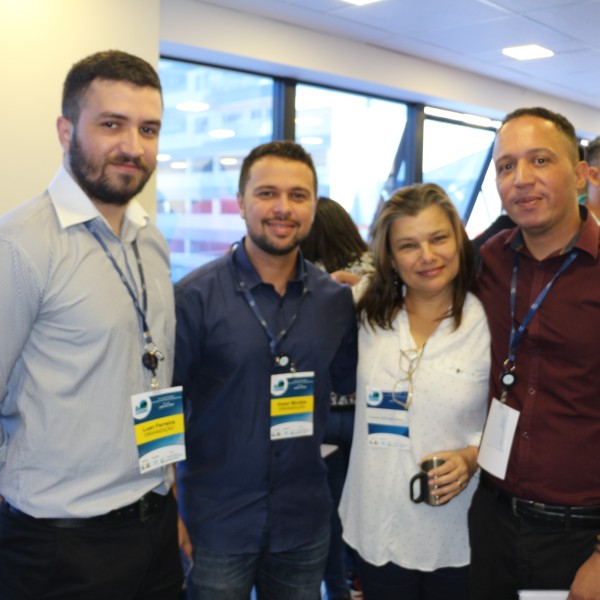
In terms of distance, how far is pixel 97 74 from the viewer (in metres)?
1.63

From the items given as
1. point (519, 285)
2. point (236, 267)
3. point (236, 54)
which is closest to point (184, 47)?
point (236, 54)

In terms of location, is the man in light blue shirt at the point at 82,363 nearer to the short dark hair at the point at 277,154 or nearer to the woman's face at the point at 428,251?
the short dark hair at the point at 277,154

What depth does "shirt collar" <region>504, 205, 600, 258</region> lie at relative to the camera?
1873mm

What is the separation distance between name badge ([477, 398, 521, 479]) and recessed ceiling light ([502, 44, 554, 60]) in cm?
522

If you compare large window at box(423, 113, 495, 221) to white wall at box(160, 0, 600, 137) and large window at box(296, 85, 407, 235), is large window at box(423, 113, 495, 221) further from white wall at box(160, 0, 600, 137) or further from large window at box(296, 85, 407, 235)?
large window at box(296, 85, 407, 235)

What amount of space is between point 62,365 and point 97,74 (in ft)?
2.21

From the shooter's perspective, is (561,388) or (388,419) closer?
(561,388)

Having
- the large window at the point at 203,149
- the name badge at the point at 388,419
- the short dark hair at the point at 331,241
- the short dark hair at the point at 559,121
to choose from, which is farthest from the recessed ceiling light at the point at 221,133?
the name badge at the point at 388,419

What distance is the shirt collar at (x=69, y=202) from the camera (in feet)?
5.22

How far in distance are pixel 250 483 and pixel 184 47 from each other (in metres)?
4.10

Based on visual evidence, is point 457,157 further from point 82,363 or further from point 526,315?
point 82,363

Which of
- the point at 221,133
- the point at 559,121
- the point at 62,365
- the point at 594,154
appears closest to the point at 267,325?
the point at 62,365

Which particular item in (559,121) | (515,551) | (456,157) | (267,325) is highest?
(456,157)

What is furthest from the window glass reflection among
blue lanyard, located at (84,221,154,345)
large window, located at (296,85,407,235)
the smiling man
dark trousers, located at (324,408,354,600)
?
blue lanyard, located at (84,221,154,345)
